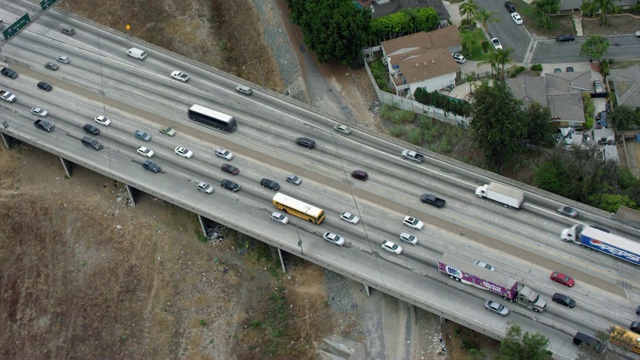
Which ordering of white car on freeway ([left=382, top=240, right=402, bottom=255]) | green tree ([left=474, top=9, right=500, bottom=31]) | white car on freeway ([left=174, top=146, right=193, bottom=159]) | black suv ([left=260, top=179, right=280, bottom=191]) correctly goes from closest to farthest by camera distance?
Result: white car on freeway ([left=382, top=240, right=402, bottom=255]), black suv ([left=260, top=179, right=280, bottom=191]), white car on freeway ([left=174, top=146, right=193, bottom=159]), green tree ([left=474, top=9, right=500, bottom=31])

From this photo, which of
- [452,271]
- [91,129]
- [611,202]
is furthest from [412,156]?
[91,129]

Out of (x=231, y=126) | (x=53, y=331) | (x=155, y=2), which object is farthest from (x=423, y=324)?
(x=155, y=2)

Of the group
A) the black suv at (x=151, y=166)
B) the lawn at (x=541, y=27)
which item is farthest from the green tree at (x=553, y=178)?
the black suv at (x=151, y=166)

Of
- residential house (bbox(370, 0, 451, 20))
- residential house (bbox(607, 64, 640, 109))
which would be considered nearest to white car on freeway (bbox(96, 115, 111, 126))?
residential house (bbox(370, 0, 451, 20))

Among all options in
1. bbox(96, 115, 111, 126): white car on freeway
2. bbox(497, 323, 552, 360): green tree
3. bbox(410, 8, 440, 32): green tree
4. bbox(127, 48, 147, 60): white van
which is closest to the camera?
bbox(497, 323, 552, 360): green tree

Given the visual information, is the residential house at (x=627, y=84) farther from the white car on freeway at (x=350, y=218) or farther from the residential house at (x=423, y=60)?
the white car on freeway at (x=350, y=218)

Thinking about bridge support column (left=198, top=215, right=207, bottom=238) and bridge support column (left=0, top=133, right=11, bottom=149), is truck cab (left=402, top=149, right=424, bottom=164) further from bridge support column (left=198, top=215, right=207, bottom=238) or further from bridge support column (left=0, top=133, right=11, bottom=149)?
bridge support column (left=0, top=133, right=11, bottom=149)

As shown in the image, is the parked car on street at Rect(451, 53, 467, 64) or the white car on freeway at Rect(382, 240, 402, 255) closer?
the white car on freeway at Rect(382, 240, 402, 255)
